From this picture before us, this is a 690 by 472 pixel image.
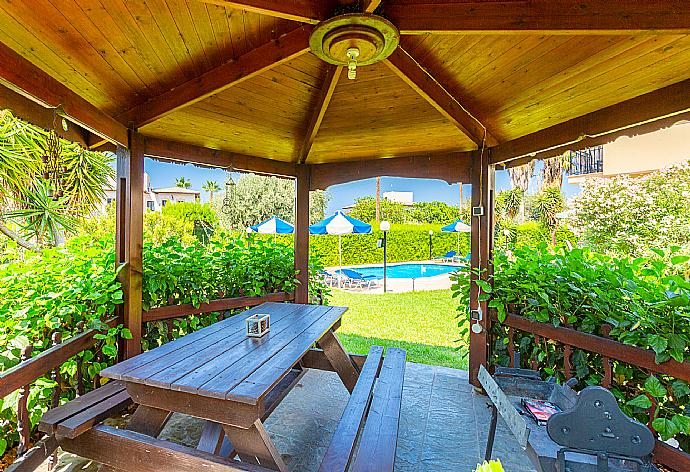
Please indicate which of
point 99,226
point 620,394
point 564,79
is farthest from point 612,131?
point 99,226

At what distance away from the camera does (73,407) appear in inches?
74.2

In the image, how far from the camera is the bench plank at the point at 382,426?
1562 mm

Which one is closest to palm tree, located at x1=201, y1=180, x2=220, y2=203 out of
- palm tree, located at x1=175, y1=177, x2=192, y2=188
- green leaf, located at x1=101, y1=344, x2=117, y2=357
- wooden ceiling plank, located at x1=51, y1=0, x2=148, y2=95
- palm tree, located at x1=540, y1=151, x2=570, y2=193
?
palm tree, located at x1=175, y1=177, x2=192, y2=188

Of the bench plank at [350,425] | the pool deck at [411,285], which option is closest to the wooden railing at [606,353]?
the bench plank at [350,425]

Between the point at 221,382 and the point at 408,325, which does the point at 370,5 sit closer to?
the point at 221,382

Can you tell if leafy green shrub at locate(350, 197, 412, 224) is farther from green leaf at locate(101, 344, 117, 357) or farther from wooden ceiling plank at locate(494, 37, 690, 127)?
green leaf at locate(101, 344, 117, 357)

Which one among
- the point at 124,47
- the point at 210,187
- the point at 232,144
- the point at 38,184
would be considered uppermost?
the point at 210,187

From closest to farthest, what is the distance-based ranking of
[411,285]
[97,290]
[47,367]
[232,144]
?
[47,367] → [97,290] → [232,144] → [411,285]

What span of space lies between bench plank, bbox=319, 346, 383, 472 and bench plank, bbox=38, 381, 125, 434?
1.29 meters

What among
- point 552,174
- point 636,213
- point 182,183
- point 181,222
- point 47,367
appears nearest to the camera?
point 47,367

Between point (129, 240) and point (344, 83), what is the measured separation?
2.05 meters

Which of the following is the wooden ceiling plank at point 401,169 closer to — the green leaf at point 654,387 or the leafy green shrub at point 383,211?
the green leaf at point 654,387

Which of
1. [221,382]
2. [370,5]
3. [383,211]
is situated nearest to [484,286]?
[221,382]

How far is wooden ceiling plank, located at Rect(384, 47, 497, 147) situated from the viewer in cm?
217
